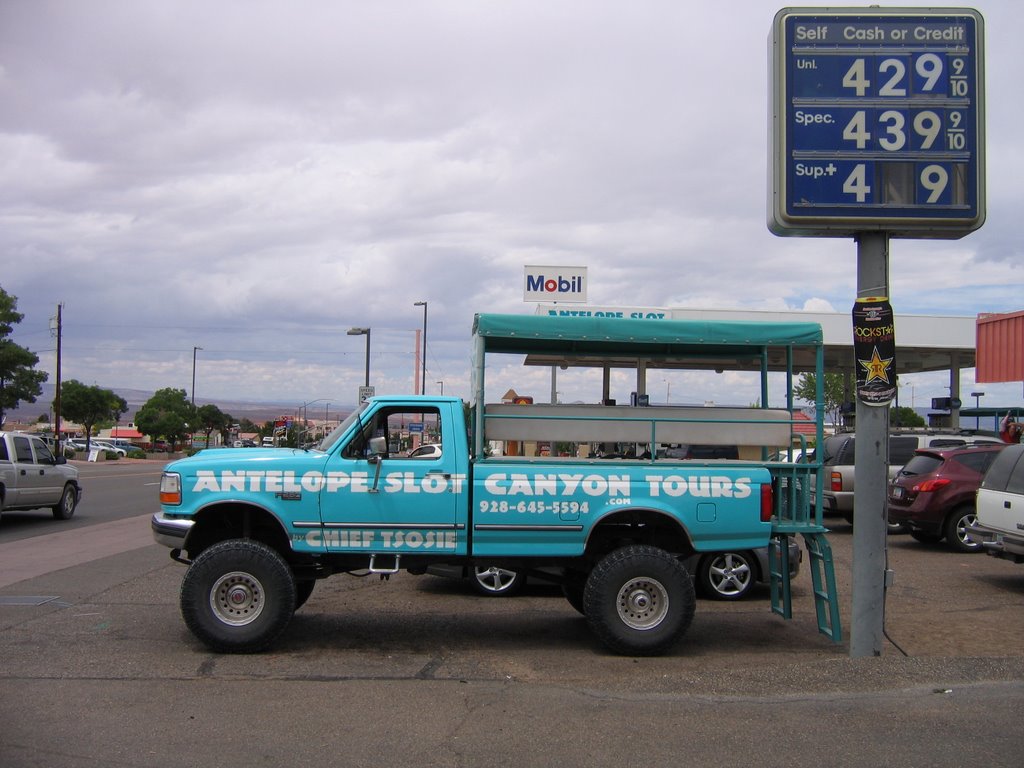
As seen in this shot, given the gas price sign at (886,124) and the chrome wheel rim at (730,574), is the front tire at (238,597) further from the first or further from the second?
the gas price sign at (886,124)

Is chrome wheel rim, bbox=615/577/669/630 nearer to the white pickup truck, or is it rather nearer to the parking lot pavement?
the parking lot pavement

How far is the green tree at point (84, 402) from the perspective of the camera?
230 feet

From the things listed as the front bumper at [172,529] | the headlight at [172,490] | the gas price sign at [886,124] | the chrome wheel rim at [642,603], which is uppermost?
the gas price sign at [886,124]

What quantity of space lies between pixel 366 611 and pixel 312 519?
2.31 metres

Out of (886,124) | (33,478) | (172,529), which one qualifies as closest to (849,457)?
(886,124)

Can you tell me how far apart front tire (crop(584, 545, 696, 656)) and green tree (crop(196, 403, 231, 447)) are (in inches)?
3441

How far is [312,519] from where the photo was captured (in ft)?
24.9

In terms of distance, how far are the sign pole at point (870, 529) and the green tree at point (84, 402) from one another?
232 feet

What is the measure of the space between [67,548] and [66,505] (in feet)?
17.2

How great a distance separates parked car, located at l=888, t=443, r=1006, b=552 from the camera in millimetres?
14086

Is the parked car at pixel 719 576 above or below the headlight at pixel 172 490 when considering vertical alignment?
below

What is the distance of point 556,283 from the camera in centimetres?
2055

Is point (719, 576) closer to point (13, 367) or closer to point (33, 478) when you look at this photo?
point (33, 478)

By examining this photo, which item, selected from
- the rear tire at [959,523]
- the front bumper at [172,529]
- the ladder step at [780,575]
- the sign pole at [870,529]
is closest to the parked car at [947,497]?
the rear tire at [959,523]
